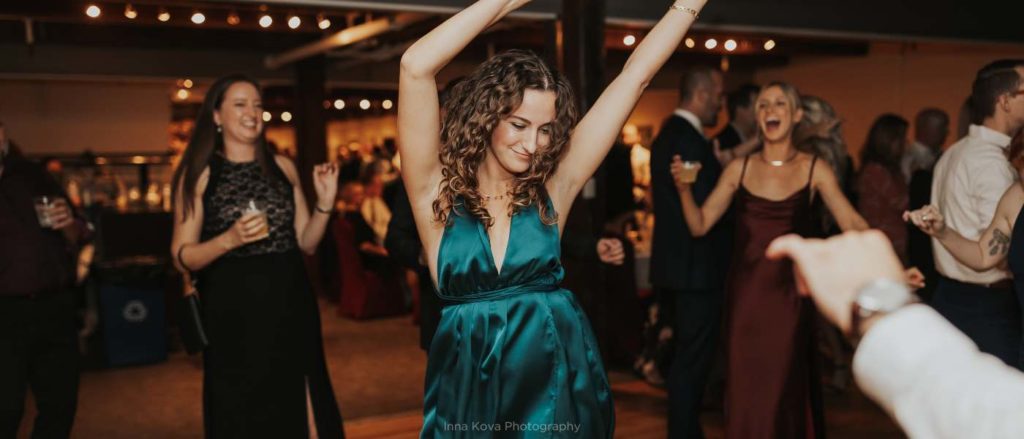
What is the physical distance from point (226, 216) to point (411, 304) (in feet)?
17.8

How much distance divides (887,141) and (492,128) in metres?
3.92

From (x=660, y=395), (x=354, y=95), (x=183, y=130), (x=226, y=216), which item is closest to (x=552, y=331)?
(x=226, y=216)

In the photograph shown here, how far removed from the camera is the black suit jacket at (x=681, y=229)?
407cm

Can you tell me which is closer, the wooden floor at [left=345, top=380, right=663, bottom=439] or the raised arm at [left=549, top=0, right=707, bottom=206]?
the raised arm at [left=549, top=0, right=707, bottom=206]

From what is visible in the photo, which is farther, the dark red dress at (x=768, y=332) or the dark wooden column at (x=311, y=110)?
the dark wooden column at (x=311, y=110)

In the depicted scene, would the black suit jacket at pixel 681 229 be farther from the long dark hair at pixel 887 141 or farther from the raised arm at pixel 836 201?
the long dark hair at pixel 887 141

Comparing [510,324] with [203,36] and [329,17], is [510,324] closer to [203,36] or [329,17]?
[329,17]

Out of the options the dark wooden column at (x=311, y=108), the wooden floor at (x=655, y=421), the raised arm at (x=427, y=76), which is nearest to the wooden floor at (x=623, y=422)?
the wooden floor at (x=655, y=421)

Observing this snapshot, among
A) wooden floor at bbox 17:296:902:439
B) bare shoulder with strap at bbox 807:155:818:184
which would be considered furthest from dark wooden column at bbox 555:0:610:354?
bare shoulder with strap at bbox 807:155:818:184

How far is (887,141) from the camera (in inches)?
206

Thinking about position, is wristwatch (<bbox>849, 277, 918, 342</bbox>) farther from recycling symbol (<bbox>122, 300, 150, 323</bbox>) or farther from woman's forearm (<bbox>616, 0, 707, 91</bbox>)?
recycling symbol (<bbox>122, 300, 150, 323</bbox>)

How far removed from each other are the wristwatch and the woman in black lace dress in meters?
2.47

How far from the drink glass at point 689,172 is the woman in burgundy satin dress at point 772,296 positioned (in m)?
0.04

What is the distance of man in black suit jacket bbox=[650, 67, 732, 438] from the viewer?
3.96 metres
